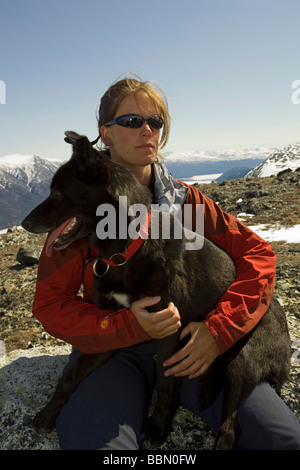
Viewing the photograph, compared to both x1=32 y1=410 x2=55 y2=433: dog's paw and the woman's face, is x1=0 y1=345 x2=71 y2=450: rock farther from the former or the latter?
the woman's face

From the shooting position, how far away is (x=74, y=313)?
10.3 feet

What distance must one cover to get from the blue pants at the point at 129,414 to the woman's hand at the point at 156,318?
0.56 meters

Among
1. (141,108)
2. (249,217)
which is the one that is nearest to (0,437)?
(141,108)

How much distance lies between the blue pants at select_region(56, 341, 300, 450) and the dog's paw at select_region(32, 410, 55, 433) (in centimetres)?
23

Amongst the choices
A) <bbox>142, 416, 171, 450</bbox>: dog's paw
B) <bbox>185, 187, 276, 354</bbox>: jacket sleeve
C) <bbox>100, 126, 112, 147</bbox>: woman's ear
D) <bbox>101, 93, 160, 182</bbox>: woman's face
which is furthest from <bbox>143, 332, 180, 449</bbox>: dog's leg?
<bbox>100, 126, 112, 147</bbox>: woman's ear

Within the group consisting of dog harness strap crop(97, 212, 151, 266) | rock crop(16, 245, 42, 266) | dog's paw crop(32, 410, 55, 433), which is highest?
dog harness strap crop(97, 212, 151, 266)

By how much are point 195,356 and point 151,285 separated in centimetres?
74

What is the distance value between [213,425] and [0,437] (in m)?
1.95

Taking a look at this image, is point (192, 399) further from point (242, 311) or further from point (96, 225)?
point (96, 225)

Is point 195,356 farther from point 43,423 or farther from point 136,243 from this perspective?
point 43,423

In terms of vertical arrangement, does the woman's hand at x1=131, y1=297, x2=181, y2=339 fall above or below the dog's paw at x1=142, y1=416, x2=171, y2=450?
above

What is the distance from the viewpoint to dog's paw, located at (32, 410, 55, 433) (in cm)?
300

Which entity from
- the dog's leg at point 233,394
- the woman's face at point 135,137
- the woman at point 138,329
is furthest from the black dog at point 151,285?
the woman's face at point 135,137

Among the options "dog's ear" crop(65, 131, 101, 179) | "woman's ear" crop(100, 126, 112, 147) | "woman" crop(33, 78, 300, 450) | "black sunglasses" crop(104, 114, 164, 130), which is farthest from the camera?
"woman's ear" crop(100, 126, 112, 147)
